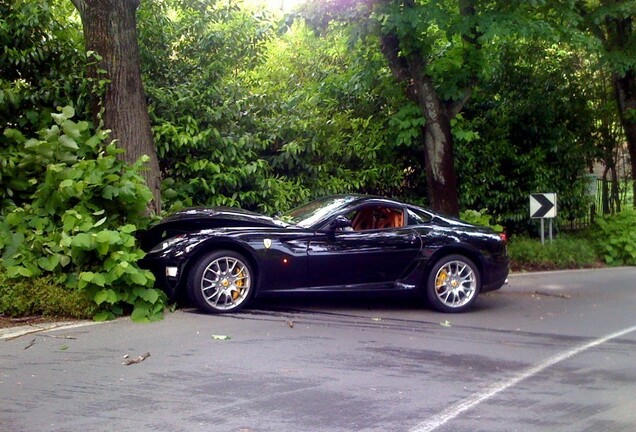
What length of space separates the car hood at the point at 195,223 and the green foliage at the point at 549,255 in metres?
6.73

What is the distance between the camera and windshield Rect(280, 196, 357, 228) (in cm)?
1037

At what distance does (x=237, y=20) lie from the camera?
14.7 meters

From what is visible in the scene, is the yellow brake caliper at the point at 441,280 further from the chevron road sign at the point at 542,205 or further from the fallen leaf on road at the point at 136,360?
the chevron road sign at the point at 542,205

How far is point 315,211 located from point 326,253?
908 millimetres

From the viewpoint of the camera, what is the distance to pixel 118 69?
11.1m

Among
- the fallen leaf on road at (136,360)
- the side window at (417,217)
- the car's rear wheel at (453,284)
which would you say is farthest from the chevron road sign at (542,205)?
the fallen leaf on road at (136,360)

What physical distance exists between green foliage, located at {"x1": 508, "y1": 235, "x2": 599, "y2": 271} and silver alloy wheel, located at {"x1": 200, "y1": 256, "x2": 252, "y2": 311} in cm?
715

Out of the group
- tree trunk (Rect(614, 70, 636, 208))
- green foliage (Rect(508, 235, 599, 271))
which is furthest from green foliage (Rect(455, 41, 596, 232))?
green foliage (Rect(508, 235, 599, 271))

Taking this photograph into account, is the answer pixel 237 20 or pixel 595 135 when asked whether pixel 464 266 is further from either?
pixel 595 135

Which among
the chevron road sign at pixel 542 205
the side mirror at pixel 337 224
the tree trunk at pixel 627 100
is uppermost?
the tree trunk at pixel 627 100

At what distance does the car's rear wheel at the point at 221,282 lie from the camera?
9.42m

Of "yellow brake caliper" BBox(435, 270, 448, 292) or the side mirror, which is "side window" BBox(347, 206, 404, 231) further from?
"yellow brake caliper" BBox(435, 270, 448, 292)

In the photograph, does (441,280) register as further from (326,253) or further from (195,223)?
(195,223)

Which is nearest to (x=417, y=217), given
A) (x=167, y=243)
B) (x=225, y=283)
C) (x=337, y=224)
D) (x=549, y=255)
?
(x=337, y=224)
